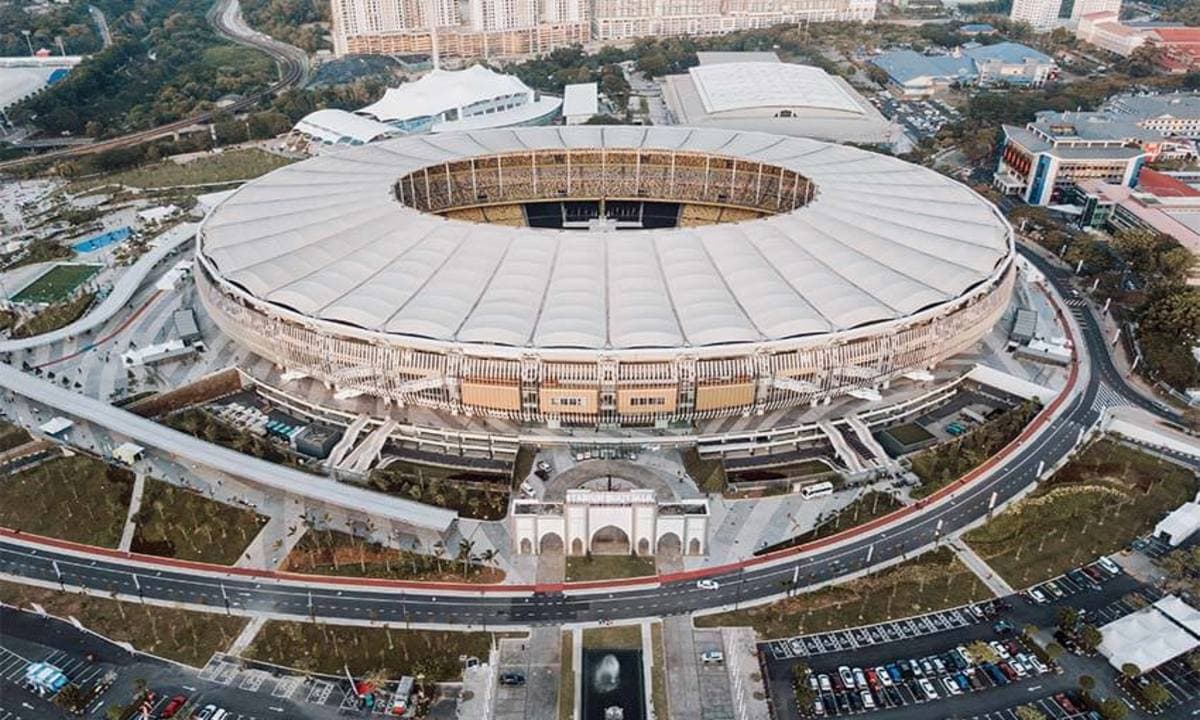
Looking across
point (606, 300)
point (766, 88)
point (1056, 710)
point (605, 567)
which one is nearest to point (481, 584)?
point (605, 567)

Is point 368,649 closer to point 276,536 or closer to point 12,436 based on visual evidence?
point 276,536

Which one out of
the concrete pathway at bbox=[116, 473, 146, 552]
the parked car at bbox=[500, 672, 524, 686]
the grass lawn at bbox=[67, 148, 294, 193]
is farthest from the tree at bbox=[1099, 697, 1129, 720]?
the grass lawn at bbox=[67, 148, 294, 193]

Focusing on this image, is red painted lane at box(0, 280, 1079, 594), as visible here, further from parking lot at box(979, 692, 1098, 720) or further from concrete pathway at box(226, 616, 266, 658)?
parking lot at box(979, 692, 1098, 720)

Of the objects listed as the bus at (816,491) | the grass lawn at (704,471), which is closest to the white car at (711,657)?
the grass lawn at (704,471)

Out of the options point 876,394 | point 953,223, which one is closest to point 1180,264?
point 953,223

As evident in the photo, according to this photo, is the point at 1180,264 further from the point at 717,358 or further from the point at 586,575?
the point at 586,575

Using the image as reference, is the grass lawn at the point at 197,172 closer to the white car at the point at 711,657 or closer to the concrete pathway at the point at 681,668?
the concrete pathway at the point at 681,668
